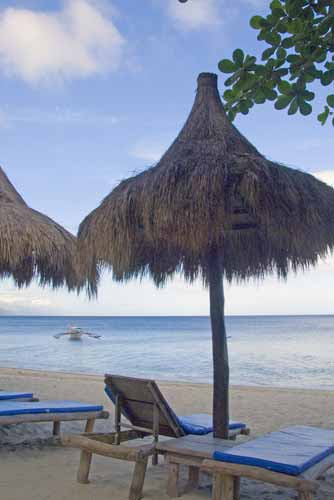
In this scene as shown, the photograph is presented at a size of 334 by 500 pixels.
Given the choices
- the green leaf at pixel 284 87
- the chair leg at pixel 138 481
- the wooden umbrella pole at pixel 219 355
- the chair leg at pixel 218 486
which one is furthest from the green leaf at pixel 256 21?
the chair leg at pixel 138 481

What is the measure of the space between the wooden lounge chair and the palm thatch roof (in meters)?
0.94

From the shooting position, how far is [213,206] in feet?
11.4

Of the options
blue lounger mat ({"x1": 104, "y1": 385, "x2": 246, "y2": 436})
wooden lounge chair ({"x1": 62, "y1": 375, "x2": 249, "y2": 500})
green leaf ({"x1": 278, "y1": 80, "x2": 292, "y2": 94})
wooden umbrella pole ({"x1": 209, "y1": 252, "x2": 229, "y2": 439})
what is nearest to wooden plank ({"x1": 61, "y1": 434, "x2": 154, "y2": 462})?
wooden lounge chair ({"x1": 62, "y1": 375, "x2": 249, "y2": 500})

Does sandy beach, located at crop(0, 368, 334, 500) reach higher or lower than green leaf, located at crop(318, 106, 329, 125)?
lower

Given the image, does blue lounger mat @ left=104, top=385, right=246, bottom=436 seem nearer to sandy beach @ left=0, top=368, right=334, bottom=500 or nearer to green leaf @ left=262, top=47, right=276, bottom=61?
sandy beach @ left=0, top=368, right=334, bottom=500

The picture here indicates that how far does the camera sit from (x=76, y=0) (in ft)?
18.0

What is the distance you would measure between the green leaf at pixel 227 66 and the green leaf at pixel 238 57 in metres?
0.02

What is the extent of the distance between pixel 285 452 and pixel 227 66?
209cm

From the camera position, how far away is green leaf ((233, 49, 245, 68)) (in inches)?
98.4

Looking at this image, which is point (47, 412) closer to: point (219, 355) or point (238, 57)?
point (219, 355)

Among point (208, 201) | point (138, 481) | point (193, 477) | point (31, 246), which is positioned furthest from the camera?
point (31, 246)

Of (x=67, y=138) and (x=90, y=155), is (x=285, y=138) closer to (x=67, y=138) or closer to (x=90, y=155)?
(x=90, y=155)

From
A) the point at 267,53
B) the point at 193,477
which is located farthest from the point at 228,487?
the point at 267,53

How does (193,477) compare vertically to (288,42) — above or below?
below
